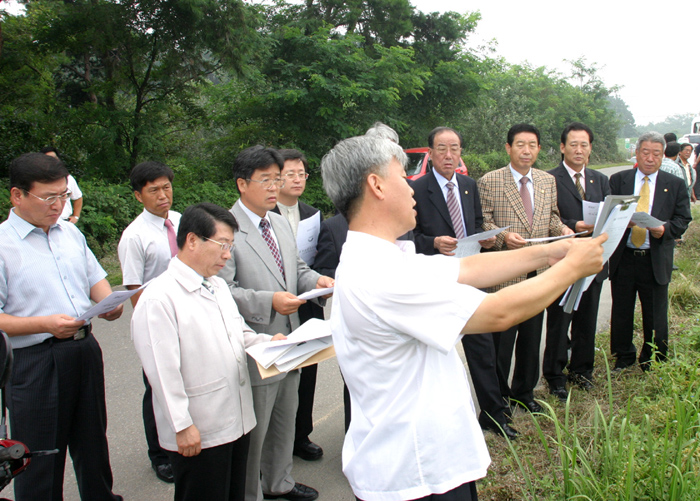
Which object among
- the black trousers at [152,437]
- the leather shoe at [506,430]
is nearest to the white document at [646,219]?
the leather shoe at [506,430]

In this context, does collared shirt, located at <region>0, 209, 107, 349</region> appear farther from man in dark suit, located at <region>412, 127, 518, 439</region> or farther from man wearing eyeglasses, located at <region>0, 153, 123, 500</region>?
man in dark suit, located at <region>412, 127, 518, 439</region>

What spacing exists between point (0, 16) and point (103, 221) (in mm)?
6277

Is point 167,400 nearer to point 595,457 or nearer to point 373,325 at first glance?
point 373,325

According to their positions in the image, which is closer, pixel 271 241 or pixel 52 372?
pixel 52 372

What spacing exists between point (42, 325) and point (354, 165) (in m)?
1.70

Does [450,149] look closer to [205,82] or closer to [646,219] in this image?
[646,219]

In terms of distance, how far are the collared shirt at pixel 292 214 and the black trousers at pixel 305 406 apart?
3.37 feet

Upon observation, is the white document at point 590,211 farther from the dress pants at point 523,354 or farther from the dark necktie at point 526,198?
the dress pants at point 523,354

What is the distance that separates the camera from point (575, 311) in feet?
14.3

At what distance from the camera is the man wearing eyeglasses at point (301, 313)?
139 inches

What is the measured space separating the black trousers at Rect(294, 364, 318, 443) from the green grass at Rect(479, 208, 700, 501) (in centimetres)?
119

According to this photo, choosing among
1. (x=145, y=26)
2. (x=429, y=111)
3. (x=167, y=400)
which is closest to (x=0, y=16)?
(x=145, y=26)

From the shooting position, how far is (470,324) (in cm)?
153

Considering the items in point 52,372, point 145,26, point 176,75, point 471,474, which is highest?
point 145,26
